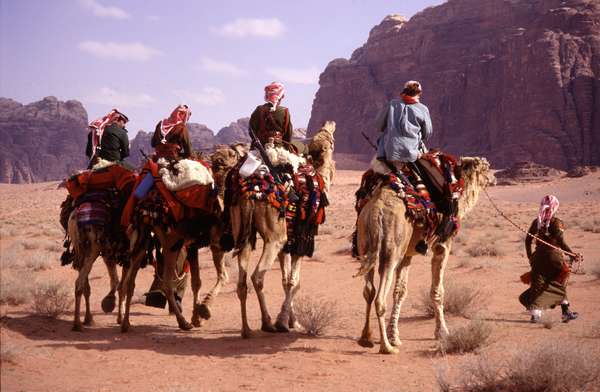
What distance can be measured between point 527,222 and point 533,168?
150 ft

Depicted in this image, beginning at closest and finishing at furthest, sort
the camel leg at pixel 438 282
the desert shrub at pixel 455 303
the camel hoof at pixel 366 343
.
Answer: the camel hoof at pixel 366 343
the camel leg at pixel 438 282
the desert shrub at pixel 455 303

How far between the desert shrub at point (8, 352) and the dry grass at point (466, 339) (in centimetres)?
465

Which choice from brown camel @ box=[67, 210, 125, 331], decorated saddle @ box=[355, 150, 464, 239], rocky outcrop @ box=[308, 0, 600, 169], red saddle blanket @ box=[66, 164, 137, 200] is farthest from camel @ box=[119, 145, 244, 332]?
rocky outcrop @ box=[308, 0, 600, 169]

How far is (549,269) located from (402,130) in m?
3.92

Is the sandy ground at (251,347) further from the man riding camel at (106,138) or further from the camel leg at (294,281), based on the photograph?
the man riding camel at (106,138)

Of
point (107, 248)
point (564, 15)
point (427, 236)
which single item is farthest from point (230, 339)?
point (564, 15)

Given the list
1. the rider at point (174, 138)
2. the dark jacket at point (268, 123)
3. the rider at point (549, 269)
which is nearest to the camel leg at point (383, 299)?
the dark jacket at point (268, 123)

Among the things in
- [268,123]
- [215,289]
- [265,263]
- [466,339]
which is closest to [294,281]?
[265,263]

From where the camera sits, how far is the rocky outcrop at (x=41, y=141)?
13788 centimetres

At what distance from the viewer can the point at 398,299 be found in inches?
304

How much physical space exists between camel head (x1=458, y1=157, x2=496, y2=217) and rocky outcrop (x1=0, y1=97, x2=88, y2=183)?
136m

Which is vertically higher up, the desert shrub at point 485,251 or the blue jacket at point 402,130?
the blue jacket at point 402,130

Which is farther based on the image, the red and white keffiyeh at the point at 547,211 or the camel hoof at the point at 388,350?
the red and white keffiyeh at the point at 547,211

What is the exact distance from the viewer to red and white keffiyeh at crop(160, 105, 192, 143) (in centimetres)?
862
